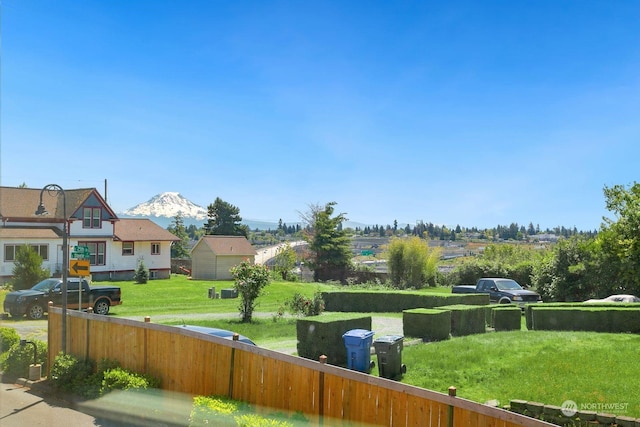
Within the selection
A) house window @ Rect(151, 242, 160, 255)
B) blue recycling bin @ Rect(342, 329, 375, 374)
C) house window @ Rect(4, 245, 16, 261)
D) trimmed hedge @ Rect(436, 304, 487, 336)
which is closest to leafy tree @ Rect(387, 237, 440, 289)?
house window @ Rect(151, 242, 160, 255)

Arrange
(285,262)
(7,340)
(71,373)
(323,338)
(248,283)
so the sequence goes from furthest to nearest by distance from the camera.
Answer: (285,262) < (248,283) < (7,340) < (323,338) < (71,373)

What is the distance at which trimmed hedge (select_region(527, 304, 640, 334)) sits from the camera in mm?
17969

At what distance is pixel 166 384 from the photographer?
11.3 meters

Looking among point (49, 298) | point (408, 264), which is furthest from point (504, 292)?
point (49, 298)

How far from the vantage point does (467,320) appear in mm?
19156

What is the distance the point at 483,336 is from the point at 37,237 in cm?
3040

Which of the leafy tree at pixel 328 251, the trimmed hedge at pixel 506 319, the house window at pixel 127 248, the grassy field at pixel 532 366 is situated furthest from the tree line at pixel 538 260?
the house window at pixel 127 248

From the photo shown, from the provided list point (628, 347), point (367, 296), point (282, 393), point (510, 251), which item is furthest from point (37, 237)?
point (510, 251)

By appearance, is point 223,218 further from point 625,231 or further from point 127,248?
point 625,231

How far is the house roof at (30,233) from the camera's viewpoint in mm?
34984

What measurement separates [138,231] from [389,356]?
39.4 metres

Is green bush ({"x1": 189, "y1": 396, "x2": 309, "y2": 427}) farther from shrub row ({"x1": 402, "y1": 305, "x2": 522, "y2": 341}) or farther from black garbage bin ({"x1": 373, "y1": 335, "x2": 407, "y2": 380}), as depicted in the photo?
shrub row ({"x1": 402, "y1": 305, "x2": 522, "y2": 341})

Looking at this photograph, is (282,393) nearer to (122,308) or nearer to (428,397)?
(428,397)

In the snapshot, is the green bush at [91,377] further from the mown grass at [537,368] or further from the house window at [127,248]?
the house window at [127,248]
